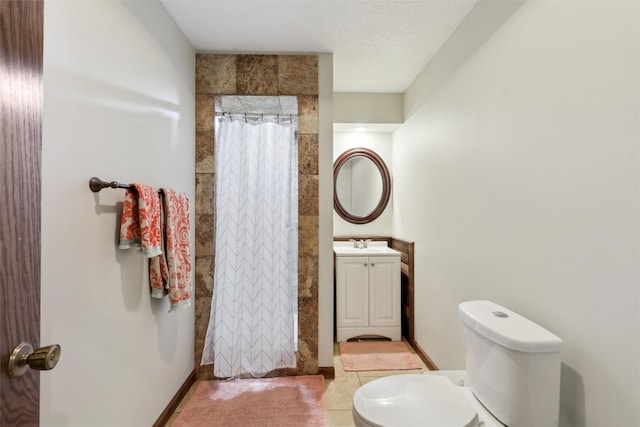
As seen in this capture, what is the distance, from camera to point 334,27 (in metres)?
1.92

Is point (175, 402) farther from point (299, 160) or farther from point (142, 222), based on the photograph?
point (299, 160)

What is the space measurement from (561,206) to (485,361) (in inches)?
26.1

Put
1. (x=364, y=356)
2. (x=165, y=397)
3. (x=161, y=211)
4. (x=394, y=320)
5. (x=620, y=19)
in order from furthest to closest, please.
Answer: (x=394, y=320) < (x=364, y=356) < (x=165, y=397) < (x=161, y=211) < (x=620, y=19)

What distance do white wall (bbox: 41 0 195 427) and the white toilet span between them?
3.41ft

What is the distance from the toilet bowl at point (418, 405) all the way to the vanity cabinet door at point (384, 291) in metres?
1.44

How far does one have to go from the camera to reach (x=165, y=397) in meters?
1.73

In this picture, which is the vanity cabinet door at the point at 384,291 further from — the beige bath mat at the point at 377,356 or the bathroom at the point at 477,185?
the bathroom at the point at 477,185

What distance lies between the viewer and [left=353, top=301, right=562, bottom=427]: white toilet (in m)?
1.01

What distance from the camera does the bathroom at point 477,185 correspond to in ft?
3.05

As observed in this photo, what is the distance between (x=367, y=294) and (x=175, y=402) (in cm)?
170

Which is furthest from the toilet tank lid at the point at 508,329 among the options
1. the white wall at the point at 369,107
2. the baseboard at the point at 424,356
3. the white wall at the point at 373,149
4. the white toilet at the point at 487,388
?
the white wall at the point at 369,107

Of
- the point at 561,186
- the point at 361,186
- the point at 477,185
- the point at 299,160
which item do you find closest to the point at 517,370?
the point at 561,186

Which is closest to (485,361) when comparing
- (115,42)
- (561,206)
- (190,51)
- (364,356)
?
(561,206)

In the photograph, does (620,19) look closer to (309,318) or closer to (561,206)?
(561,206)
